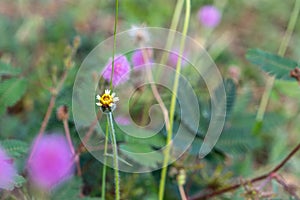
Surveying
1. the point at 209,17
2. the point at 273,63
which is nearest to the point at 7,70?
the point at 273,63

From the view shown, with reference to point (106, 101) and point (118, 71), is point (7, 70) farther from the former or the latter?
point (106, 101)

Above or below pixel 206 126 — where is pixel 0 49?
above

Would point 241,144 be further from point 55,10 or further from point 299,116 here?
point 55,10

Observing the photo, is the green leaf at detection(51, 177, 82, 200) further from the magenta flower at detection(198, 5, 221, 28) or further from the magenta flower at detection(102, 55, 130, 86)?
the magenta flower at detection(198, 5, 221, 28)

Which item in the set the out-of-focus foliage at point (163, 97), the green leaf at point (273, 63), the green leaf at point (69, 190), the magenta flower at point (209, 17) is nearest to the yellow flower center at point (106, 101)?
the out-of-focus foliage at point (163, 97)

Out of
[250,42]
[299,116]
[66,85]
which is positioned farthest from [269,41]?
[66,85]

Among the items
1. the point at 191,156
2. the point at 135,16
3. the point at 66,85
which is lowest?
the point at 191,156

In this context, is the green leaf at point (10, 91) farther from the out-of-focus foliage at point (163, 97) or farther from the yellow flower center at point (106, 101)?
the yellow flower center at point (106, 101)
